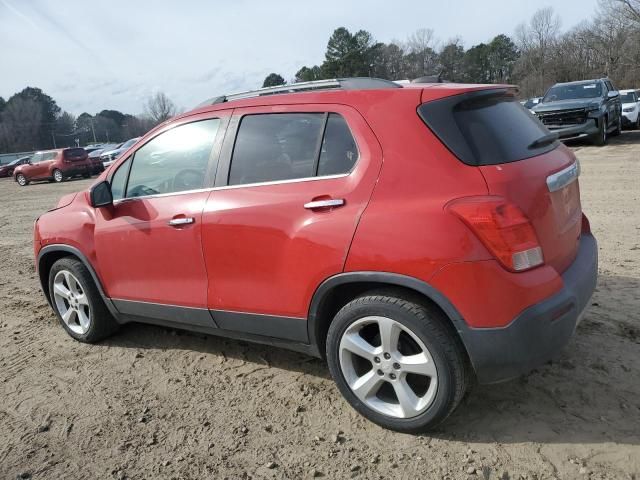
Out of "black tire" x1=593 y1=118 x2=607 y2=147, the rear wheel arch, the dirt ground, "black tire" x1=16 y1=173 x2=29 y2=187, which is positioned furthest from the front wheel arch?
"black tire" x1=16 y1=173 x2=29 y2=187

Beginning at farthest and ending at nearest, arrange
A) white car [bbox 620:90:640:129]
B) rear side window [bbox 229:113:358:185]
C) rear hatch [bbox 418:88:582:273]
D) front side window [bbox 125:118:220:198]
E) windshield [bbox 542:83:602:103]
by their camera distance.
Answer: white car [bbox 620:90:640:129]
windshield [bbox 542:83:602:103]
front side window [bbox 125:118:220:198]
rear side window [bbox 229:113:358:185]
rear hatch [bbox 418:88:582:273]

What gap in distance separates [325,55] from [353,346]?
73.2m

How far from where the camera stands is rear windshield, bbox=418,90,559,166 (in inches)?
103

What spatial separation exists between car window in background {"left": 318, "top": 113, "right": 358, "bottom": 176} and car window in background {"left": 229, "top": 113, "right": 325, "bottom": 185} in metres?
0.05

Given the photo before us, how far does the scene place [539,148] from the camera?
289cm

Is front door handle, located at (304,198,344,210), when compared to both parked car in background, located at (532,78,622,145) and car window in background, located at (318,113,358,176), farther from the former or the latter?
parked car in background, located at (532,78,622,145)

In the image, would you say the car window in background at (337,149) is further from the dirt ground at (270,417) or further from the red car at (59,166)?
the red car at (59,166)

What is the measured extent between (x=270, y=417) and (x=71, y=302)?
222cm

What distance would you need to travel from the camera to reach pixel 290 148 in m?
3.11

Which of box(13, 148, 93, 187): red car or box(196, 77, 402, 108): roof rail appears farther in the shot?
box(13, 148, 93, 187): red car

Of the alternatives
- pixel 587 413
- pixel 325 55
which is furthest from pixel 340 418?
pixel 325 55

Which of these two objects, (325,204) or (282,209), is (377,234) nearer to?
(325,204)

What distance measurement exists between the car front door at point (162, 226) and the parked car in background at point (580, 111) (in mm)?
12684

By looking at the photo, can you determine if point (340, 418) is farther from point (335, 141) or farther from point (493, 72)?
point (493, 72)
